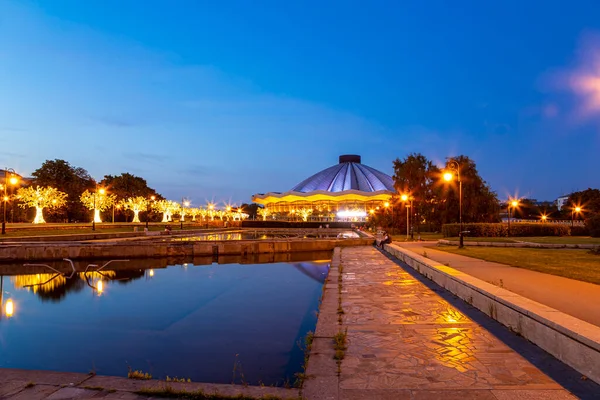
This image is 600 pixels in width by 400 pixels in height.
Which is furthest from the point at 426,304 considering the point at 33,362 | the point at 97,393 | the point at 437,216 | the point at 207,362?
the point at 437,216

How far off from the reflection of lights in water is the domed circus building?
91.7 metres

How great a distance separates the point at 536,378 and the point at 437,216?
1470 inches

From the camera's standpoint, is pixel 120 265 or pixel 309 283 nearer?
pixel 309 283

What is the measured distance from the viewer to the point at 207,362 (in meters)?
6.90

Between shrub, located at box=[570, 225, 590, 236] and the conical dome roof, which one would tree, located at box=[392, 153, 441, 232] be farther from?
the conical dome roof

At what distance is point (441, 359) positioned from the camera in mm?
5117

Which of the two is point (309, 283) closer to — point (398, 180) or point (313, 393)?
point (313, 393)

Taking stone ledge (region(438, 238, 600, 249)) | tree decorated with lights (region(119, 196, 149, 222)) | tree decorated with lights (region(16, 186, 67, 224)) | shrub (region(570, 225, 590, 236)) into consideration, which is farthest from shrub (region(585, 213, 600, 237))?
tree decorated with lights (region(119, 196, 149, 222))

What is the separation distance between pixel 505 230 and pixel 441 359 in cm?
2784

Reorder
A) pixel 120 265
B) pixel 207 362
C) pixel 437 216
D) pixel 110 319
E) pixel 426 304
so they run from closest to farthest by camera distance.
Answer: pixel 207 362
pixel 426 304
pixel 110 319
pixel 120 265
pixel 437 216

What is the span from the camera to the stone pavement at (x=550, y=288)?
6.38 metres

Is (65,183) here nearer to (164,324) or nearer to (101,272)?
(101,272)

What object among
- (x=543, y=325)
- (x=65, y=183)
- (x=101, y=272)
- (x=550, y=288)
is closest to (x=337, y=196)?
(x=65, y=183)

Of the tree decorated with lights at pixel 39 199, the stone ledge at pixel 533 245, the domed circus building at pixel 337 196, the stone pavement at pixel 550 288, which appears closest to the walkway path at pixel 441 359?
the stone pavement at pixel 550 288
